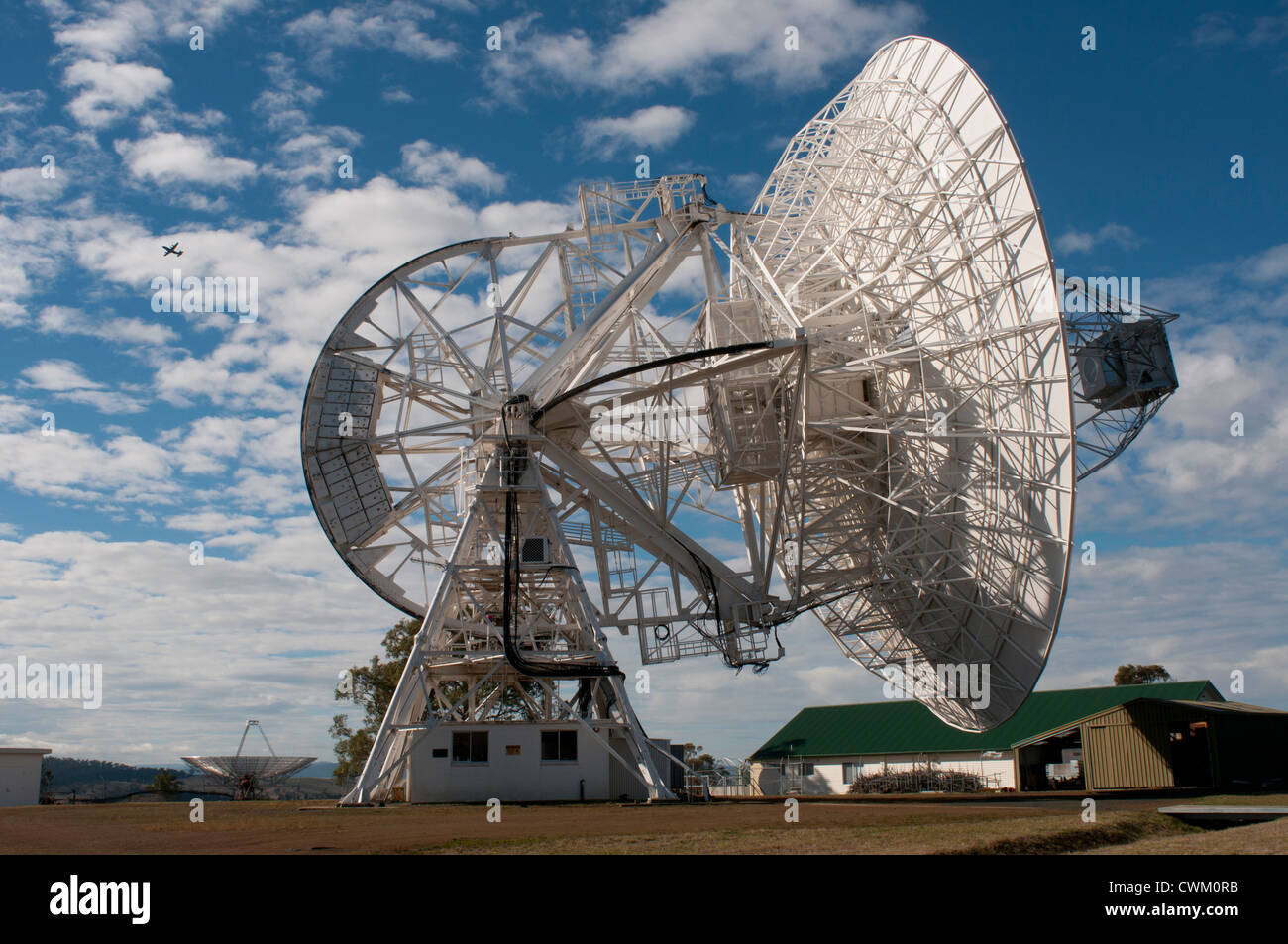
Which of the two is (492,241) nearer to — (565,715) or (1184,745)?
(565,715)

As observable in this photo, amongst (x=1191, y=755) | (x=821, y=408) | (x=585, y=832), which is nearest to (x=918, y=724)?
(x=1191, y=755)

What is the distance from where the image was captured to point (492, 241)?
34562 mm

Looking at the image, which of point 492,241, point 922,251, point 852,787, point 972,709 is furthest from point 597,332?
point 852,787

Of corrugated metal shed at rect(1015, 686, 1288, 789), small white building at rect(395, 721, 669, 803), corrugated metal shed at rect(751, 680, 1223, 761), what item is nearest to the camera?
small white building at rect(395, 721, 669, 803)

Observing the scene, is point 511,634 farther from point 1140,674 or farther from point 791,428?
point 1140,674

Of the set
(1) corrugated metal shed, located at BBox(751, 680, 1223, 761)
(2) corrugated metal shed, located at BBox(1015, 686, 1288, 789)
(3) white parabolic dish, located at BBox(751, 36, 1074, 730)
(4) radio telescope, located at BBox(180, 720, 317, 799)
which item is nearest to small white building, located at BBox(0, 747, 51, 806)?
(4) radio telescope, located at BBox(180, 720, 317, 799)

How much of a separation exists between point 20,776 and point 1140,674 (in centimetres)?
7983

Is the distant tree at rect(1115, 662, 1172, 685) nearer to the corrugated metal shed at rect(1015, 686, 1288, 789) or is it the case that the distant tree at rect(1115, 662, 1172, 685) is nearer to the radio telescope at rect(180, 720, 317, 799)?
the corrugated metal shed at rect(1015, 686, 1288, 789)

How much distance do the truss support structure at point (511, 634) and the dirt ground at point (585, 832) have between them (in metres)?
6.41

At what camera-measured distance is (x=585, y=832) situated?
1603 cm

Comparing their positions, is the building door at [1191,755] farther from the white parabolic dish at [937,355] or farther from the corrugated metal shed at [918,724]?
the white parabolic dish at [937,355]

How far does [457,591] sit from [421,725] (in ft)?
14.2

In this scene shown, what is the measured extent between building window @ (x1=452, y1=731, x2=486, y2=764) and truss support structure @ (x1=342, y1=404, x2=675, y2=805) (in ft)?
1.90

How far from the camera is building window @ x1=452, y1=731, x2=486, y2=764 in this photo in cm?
2959
